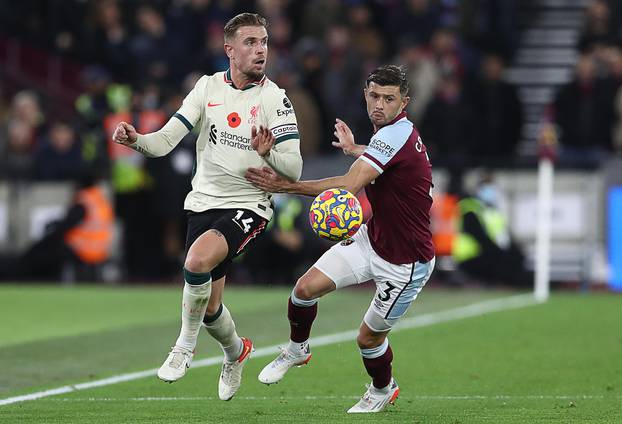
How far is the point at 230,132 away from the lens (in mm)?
9656

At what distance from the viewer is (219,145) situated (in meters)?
9.70

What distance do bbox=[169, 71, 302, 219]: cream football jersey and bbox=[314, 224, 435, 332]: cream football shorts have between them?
0.62 meters

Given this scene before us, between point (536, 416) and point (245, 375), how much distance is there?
10.4ft

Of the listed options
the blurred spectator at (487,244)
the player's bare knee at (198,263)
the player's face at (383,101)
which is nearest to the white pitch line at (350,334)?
the blurred spectator at (487,244)

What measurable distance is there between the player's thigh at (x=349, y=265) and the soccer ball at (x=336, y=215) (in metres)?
0.63

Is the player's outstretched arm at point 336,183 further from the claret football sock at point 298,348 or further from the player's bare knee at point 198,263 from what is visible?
the claret football sock at point 298,348

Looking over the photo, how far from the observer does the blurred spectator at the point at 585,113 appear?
2097cm

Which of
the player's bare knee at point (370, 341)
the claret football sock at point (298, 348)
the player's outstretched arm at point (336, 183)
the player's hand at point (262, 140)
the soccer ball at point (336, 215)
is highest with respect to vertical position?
the player's hand at point (262, 140)

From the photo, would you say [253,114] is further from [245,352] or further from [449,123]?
[449,123]

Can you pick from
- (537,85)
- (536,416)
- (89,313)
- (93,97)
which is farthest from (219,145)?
(537,85)

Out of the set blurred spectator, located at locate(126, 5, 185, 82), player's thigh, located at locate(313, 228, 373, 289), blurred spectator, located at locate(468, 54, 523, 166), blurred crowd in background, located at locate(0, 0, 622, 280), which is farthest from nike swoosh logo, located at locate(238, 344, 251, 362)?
blurred spectator, located at locate(126, 5, 185, 82)

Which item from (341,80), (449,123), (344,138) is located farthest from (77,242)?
(344,138)

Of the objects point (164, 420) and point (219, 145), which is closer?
point (164, 420)

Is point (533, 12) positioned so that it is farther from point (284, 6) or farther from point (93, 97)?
point (93, 97)
